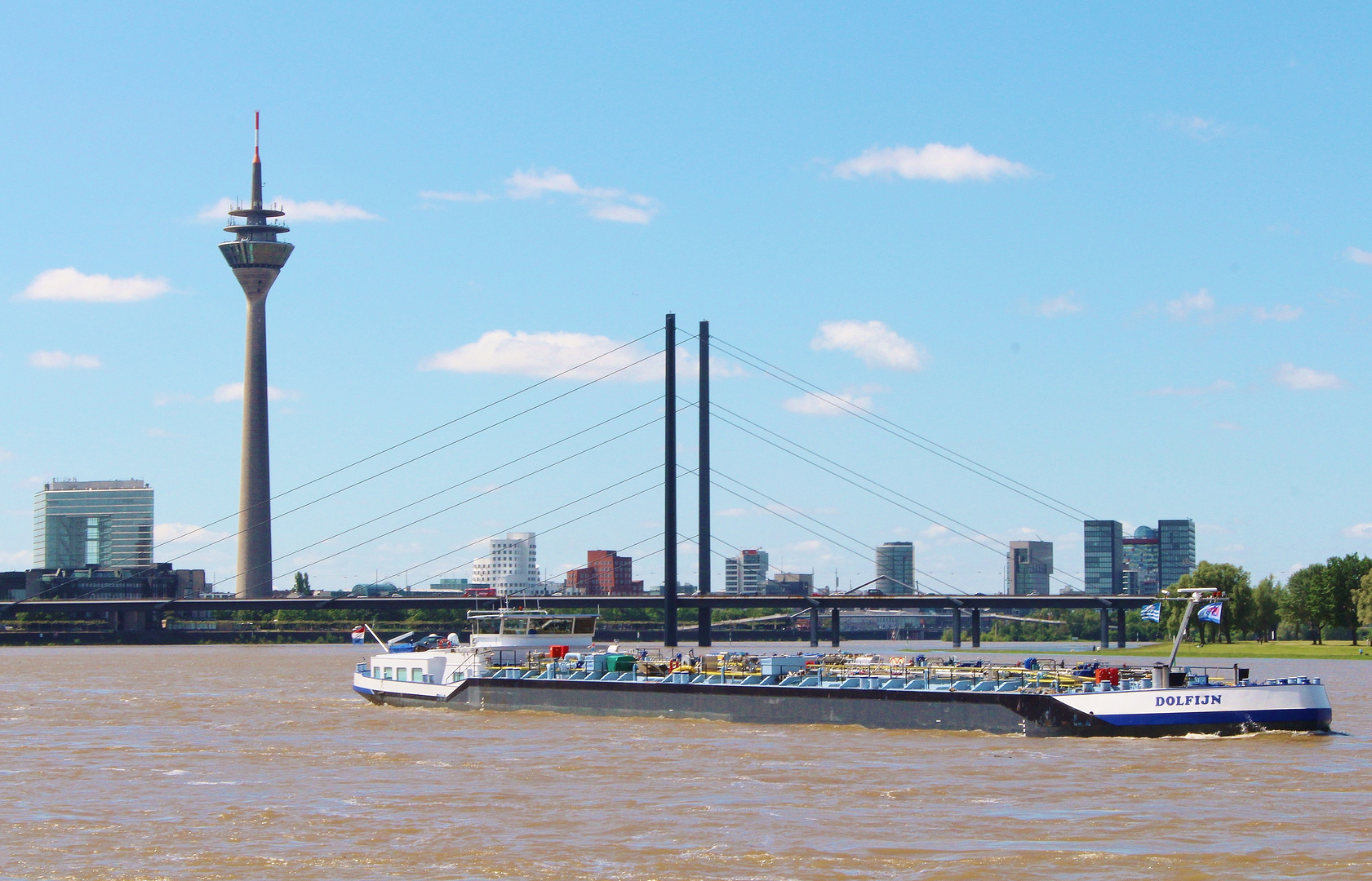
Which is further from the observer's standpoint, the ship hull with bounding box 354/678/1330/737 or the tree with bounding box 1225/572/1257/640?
the tree with bounding box 1225/572/1257/640

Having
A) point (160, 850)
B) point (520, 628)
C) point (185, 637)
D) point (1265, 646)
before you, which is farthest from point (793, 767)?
point (185, 637)

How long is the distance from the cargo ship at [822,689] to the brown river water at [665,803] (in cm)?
63

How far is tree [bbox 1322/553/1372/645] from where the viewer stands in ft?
365

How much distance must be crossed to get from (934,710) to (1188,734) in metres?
6.97

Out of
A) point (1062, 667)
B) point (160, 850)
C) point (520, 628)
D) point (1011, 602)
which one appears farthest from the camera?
point (1011, 602)

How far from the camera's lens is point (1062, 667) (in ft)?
153

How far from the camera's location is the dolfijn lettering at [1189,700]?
129ft

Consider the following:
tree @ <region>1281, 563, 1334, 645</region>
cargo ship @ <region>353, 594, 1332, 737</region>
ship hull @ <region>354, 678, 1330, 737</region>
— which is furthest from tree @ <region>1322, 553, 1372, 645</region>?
ship hull @ <region>354, 678, 1330, 737</region>

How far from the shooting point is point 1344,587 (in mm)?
111312

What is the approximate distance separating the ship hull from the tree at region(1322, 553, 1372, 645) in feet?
253

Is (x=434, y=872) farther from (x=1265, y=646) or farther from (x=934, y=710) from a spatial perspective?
(x=1265, y=646)

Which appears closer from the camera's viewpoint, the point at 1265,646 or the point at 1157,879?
the point at 1157,879

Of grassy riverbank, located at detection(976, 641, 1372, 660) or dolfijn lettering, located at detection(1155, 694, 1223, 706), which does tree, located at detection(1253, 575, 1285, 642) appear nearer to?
grassy riverbank, located at detection(976, 641, 1372, 660)

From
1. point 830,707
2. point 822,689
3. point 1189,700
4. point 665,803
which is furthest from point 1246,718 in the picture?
point 665,803
